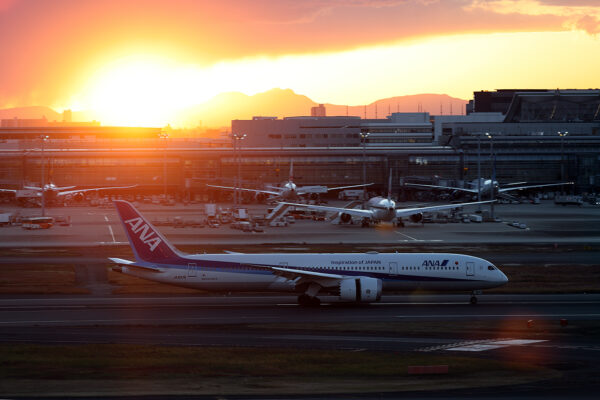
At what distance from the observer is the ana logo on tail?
56625mm

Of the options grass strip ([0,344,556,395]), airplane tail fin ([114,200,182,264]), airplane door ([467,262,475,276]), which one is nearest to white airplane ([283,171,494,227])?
airplane door ([467,262,475,276])

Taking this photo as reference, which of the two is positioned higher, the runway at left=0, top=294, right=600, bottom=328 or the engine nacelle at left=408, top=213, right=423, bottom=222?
the engine nacelle at left=408, top=213, right=423, bottom=222

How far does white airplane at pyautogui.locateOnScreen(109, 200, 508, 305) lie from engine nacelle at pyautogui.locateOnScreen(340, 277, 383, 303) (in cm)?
78

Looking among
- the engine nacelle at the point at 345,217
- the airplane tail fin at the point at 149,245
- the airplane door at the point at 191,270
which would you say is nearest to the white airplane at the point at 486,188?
the engine nacelle at the point at 345,217

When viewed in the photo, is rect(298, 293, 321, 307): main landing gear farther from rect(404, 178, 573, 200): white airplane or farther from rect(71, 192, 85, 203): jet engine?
rect(71, 192, 85, 203): jet engine

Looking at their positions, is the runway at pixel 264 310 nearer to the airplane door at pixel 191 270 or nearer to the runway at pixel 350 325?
the runway at pixel 350 325

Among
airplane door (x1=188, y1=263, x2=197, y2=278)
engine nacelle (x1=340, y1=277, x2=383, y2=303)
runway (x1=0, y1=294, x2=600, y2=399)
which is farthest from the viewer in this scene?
airplane door (x1=188, y1=263, x2=197, y2=278)

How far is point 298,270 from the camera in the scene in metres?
55.2

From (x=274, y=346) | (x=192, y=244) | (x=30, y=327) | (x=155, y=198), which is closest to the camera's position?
(x=274, y=346)

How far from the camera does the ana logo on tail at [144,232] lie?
186ft

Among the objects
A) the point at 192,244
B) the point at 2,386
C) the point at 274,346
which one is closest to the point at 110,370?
the point at 2,386

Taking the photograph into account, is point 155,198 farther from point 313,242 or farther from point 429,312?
point 429,312

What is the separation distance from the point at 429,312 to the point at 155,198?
144 metres

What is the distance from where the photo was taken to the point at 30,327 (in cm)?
4716
